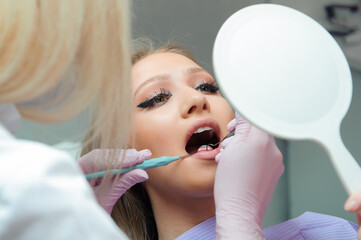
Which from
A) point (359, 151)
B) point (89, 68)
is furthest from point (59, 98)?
point (359, 151)

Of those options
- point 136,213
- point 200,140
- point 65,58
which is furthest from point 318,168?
point 65,58

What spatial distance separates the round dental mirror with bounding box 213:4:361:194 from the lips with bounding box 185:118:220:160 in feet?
1.02

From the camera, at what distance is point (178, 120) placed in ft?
3.66

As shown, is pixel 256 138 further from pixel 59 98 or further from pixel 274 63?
pixel 59 98

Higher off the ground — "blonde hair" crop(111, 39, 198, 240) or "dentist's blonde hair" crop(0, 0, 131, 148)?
"dentist's blonde hair" crop(0, 0, 131, 148)

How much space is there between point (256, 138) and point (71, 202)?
556 mm

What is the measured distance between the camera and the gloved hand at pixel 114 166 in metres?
1.04

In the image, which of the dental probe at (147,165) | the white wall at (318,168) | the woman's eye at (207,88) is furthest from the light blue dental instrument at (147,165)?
the white wall at (318,168)

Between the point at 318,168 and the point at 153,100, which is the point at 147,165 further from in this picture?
the point at 318,168

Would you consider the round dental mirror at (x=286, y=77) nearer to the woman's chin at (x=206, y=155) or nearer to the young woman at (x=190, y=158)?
the young woman at (x=190, y=158)

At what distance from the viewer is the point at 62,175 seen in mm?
532

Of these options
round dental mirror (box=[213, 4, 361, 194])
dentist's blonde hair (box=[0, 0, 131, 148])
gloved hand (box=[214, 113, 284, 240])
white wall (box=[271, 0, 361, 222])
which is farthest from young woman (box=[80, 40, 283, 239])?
white wall (box=[271, 0, 361, 222])

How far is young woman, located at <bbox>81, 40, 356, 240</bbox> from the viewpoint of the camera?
98 cm

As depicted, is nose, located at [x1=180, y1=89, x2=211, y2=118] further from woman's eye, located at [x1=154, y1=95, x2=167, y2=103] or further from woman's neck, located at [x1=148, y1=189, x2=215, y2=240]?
woman's neck, located at [x1=148, y1=189, x2=215, y2=240]
